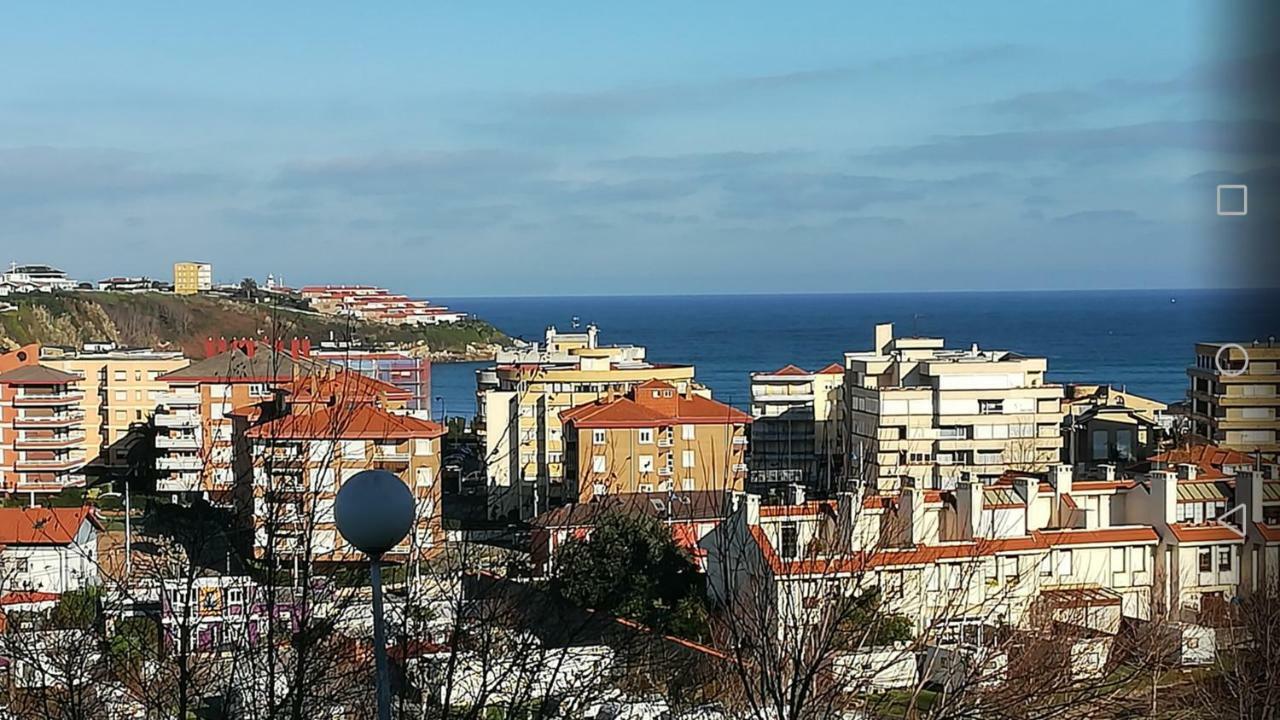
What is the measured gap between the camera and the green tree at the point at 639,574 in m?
5.20

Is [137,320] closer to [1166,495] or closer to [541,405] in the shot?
[541,405]

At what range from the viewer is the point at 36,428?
12062 mm

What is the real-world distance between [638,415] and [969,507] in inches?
169

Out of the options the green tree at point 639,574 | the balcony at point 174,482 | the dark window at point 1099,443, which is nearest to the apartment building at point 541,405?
the balcony at point 174,482

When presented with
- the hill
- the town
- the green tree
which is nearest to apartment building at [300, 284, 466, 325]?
the hill

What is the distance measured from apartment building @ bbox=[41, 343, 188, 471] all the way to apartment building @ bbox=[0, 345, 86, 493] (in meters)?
0.35

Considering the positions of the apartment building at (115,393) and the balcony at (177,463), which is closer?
the balcony at (177,463)

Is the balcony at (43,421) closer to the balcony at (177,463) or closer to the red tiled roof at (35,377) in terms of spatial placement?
the red tiled roof at (35,377)

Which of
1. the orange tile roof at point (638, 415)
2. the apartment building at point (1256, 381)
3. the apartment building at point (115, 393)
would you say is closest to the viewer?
the apartment building at point (1256, 381)

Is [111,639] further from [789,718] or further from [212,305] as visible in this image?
[212,305]

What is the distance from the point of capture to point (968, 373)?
1008 cm

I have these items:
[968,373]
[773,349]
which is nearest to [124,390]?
[968,373]

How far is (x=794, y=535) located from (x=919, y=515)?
2156 mm

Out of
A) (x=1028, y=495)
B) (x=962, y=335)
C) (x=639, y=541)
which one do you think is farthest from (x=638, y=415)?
(x=962, y=335)
